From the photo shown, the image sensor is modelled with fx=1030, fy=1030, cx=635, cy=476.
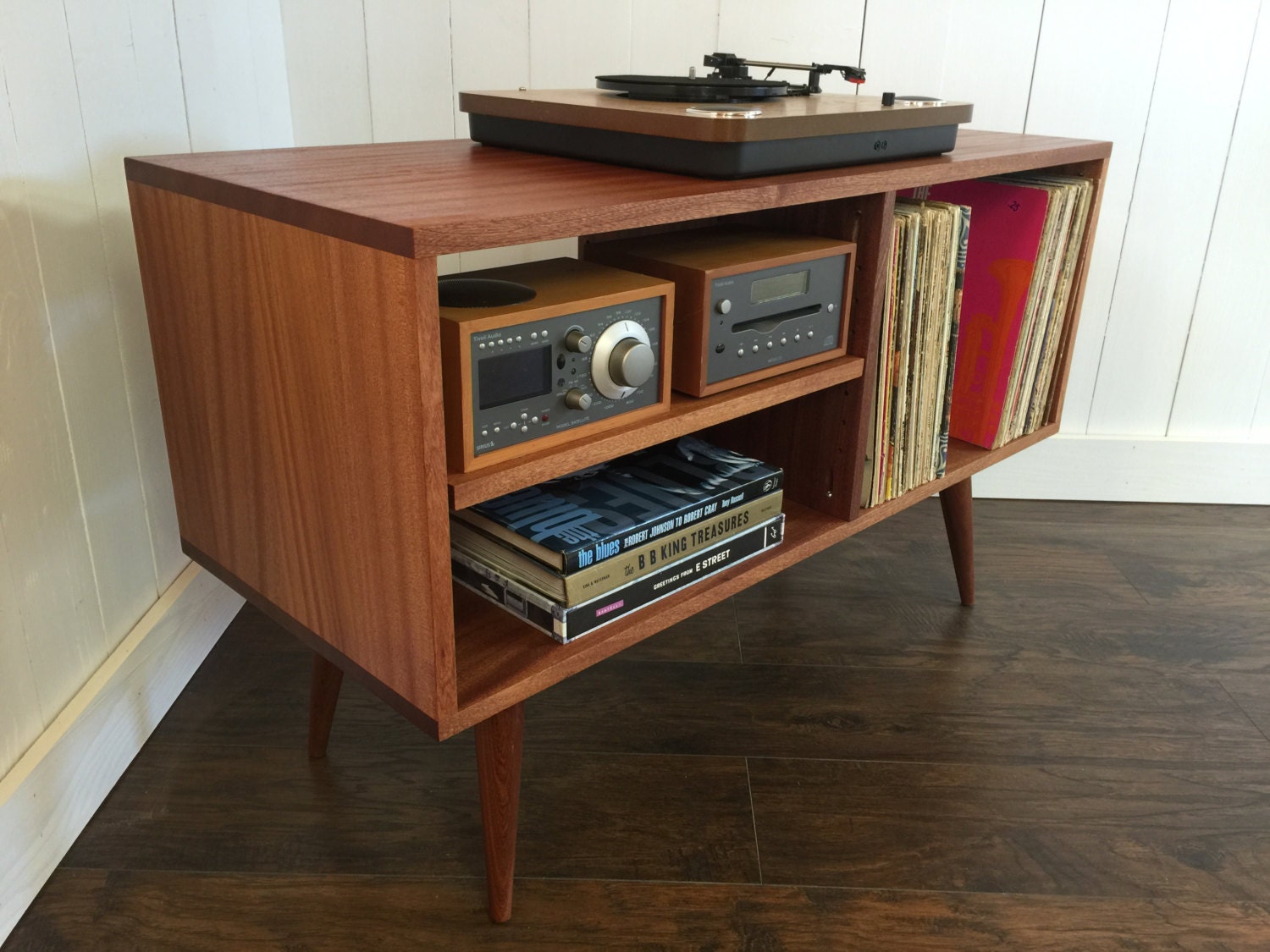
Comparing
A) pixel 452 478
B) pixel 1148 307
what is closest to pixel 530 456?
pixel 452 478

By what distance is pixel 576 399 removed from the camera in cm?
82

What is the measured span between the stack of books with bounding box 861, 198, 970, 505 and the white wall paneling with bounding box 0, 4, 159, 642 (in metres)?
0.82

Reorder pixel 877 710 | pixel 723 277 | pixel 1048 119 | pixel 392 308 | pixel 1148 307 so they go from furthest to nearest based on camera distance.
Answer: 1. pixel 1148 307
2. pixel 1048 119
3. pixel 877 710
4. pixel 723 277
5. pixel 392 308

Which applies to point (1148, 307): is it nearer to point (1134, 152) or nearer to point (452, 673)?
point (1134, 152)

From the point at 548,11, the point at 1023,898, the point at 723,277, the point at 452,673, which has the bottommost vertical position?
the point at 1023,898

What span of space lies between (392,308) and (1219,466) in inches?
69.6

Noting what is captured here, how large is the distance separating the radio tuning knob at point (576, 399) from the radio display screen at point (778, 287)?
0.71ft

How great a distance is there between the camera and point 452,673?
0.78m

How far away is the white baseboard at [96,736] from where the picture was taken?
94cm

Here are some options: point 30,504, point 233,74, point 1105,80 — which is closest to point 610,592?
point 30,504

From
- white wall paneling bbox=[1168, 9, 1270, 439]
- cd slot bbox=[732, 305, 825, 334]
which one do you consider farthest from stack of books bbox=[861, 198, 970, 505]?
white wall paneling bbox=[1168, 9, 1270, 439]

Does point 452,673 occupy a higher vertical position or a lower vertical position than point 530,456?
lower

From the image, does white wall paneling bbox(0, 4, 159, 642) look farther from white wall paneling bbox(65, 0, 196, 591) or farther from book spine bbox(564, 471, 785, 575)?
book spine bbox(564, 471, 785, 575)

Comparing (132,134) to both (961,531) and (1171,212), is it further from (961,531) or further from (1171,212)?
(1171,212)
